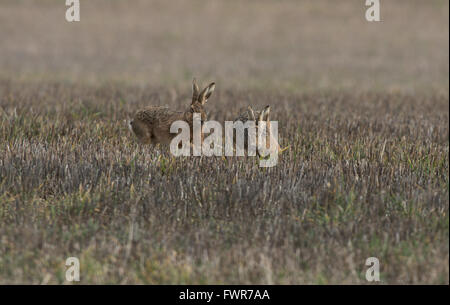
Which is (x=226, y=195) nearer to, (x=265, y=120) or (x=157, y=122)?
(x=265, y=120)

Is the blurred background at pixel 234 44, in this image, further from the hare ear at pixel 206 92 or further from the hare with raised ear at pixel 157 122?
the hare ear at pixel 206 92

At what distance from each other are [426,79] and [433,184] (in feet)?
53.9

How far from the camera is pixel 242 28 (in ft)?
105

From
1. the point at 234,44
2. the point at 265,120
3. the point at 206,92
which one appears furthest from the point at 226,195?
the point at 234,44

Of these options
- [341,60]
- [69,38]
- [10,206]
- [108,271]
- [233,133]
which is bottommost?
[108,271]

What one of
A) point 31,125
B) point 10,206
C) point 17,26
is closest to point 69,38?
point 17,26

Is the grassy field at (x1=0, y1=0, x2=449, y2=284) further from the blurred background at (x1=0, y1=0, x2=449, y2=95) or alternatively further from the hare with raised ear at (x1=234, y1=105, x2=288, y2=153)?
the blurred background at (x1=0, y1=0, x2=449, y2=95)

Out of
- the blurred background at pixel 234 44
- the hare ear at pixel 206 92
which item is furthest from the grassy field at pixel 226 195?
the blurred background at pixel 234 44

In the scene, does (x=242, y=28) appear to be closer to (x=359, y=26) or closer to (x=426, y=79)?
(x=359, y=26)

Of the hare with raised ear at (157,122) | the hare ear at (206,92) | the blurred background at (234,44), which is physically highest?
the blurred background at (234,44)

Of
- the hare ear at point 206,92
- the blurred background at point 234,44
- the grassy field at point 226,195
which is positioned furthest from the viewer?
the blurred background at point 234,44

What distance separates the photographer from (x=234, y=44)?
29344 millimetres

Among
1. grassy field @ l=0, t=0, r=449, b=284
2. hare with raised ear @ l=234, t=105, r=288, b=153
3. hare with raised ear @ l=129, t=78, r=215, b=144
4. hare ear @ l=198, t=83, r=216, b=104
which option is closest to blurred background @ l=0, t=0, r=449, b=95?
grassy field @ l=0, t=0, r=449, b=284

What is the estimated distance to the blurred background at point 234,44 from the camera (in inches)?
834
